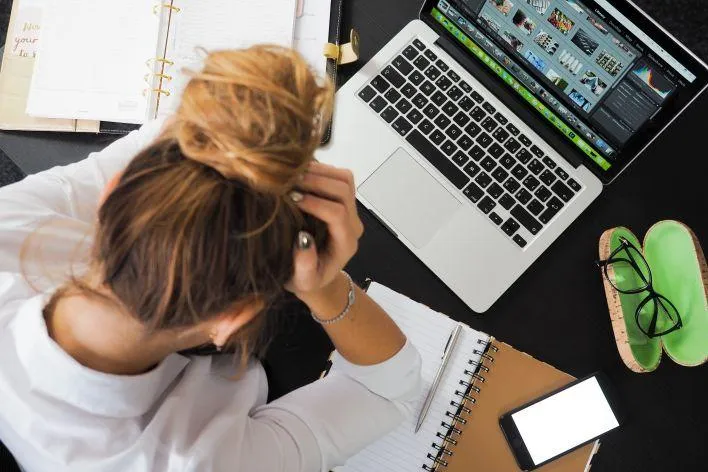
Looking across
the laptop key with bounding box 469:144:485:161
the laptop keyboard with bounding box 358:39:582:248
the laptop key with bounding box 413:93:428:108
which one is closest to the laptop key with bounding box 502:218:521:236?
the laptop keyboard with bounding box 358:39:582:248

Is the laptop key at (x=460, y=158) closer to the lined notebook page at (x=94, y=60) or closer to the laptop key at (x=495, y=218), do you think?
the laptop key at (x=495, y=218)

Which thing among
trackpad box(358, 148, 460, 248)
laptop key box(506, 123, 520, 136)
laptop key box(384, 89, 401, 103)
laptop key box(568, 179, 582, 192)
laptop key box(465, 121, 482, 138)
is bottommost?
trackpad box(358, 148, 460, 248)

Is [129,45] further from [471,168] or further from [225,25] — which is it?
[471,168]

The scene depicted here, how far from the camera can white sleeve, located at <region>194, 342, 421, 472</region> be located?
1.97 ft

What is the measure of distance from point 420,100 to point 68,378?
0.56 meters

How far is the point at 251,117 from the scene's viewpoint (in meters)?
0.35

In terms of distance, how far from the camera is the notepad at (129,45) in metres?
0.77

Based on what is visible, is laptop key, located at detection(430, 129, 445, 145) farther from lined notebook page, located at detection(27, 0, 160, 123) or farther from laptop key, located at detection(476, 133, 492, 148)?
lined notebook page, located at detection(27, 0, 160, 123)

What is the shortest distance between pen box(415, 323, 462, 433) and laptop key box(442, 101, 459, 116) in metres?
0.30

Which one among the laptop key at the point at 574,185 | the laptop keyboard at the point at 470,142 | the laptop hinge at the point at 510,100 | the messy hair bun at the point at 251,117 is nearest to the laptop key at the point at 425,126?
the laptop keyboard at the point at 470,142

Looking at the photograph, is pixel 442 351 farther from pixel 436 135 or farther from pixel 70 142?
pixel 70 142

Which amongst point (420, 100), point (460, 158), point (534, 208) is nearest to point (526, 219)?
point (534, 208)

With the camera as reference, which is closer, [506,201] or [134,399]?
[134,399]

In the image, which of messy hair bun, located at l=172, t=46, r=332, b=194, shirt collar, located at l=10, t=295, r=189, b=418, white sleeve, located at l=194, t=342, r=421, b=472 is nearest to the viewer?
messy hair bun, located at l=172, t=46, r=332, b=194
